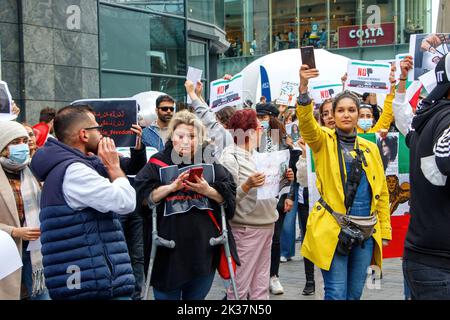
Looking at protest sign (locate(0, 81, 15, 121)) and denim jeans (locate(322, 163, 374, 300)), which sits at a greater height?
protest sign (locate(0, 81, 15, 121))

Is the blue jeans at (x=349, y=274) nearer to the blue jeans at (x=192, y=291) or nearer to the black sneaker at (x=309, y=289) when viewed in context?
the blue jeans at (x=192, y=291)

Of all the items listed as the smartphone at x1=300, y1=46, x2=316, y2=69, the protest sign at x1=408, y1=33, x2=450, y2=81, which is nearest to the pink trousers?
the smartphone at x1=300, y1=46, x2=316, y2=69

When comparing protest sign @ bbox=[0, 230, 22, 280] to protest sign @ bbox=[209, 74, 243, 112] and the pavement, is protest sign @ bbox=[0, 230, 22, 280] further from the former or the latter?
protest sign @ bbox=[209, 74, 243, 112]

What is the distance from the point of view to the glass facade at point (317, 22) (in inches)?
1336

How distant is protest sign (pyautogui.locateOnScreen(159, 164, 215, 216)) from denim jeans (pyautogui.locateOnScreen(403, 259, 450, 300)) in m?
1.86

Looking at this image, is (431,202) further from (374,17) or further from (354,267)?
(374,17)

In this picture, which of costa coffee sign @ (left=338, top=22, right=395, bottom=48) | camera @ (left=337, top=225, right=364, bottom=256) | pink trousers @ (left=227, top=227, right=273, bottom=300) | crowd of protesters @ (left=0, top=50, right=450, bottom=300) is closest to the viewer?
crowd of protesters @ (left=0, top=50, right=450, bottom=300)

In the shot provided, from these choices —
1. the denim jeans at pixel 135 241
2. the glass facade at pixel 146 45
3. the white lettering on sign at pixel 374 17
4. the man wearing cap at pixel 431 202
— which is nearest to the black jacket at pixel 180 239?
the man wearing cap at pixel 431 202

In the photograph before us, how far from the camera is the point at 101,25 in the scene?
45.0 feet

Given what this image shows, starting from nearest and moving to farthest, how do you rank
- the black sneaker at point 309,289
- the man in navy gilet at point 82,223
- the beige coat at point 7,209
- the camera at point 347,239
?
the man in navy gilet at point 82,223
the beige coat at point 7,209
the camera at point 347,239
the black sneaker at point 309,289

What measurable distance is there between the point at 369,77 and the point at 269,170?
3.63 meters

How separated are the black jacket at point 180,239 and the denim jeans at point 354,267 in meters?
0.91

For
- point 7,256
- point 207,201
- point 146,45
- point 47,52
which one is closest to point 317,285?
point 207,201

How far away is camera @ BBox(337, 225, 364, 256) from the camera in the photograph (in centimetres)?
527
